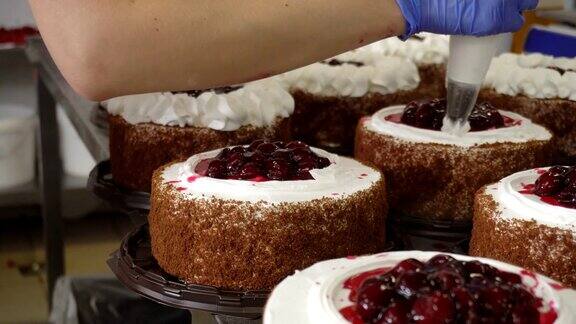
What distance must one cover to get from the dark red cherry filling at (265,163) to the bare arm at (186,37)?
209 millimetres

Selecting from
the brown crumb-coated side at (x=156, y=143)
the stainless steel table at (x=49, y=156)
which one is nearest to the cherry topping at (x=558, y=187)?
the brown crumb-coated side at (x=156, y=143)

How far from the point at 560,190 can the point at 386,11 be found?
1.58 ft

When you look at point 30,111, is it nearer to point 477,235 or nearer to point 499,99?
point 499,99

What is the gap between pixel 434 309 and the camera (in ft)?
3.37

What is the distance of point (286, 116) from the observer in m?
2.29

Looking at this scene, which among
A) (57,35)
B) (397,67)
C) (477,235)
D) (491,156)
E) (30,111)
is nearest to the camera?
(57,35)

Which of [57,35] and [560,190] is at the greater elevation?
[57,35]

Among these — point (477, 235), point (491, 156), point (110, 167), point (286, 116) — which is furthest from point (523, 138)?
point (110, 167)

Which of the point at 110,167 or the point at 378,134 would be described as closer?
the point at 378,134

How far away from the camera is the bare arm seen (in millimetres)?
1457

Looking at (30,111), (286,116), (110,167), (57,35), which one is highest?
(57,35)

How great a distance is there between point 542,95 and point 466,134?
54 centimetres

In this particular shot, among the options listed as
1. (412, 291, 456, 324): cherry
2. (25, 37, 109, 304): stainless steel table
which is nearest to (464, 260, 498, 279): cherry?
(412, 291, 456, 324): cherry

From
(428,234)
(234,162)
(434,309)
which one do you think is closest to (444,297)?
(434,309)
